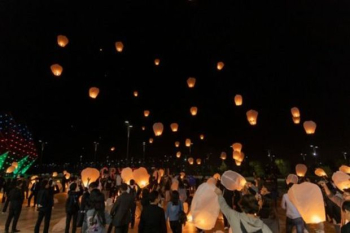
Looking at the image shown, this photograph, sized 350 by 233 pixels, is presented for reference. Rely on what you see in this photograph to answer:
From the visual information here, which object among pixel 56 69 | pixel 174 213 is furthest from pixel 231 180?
pixel 56 69

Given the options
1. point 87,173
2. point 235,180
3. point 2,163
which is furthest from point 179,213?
point 2,163

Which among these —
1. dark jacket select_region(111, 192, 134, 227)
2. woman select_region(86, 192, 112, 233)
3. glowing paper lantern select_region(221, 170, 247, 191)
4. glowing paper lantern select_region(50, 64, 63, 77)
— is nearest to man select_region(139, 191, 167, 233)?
woman select_region(86, 192, 112, 233)

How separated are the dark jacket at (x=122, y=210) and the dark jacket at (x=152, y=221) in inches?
68.8

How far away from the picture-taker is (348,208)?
3.04m

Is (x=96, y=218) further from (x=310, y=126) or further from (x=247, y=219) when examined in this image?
Result: (x=310, y=126)

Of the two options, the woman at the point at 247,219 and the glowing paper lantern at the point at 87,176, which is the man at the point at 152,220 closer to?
the woman at the point at 247,219

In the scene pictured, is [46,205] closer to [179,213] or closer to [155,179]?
[179,213]

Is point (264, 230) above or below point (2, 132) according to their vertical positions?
below

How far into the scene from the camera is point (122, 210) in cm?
572

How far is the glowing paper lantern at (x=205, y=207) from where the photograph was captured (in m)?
3.52

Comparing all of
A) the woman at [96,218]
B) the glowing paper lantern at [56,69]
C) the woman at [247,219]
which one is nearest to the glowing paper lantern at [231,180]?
the woman at [247,219]

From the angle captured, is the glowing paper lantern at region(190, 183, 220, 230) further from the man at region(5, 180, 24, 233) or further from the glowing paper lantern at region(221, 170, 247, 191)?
the man at region(5, 180, 24, 233)

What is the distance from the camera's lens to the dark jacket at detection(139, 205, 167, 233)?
4.04 m

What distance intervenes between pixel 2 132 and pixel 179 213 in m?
33.3
